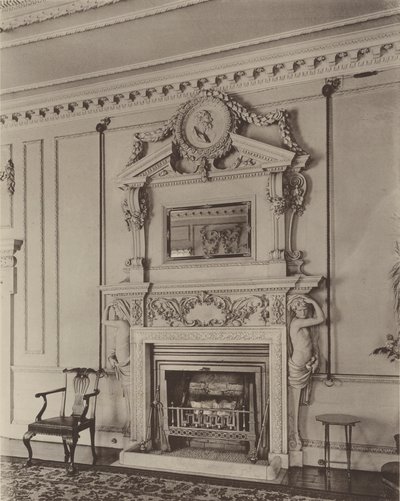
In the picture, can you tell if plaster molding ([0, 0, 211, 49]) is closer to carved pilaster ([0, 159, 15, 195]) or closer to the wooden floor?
carved pilaster ([0, 159, 15, 195])

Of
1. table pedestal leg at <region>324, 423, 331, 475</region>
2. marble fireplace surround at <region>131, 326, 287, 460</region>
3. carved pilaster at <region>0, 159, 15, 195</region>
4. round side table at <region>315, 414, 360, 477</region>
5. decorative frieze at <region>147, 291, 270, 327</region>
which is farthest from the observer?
carved pilaster at <region>0, 159, 15, 195</region>

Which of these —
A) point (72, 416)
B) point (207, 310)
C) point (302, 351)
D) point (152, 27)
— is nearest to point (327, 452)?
point (302, 351)

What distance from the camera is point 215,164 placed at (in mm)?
5672

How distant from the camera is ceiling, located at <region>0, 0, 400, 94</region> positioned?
474 cm

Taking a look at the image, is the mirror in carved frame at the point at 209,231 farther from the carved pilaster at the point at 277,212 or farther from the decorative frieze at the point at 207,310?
the decorative frieze at the point at 207,310

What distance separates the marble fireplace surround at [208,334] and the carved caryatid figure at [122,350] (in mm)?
71

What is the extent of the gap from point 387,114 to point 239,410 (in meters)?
3.25

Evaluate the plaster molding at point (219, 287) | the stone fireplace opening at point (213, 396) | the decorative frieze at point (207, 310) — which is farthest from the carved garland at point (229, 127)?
the stone fireplace opening at point (213, 396)

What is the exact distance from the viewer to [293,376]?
5156 millimetres

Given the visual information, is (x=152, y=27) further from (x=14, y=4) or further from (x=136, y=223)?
(x=136, y=223)

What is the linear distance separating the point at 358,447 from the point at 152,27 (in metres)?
4.40

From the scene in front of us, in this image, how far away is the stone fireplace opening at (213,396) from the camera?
17.8 ft

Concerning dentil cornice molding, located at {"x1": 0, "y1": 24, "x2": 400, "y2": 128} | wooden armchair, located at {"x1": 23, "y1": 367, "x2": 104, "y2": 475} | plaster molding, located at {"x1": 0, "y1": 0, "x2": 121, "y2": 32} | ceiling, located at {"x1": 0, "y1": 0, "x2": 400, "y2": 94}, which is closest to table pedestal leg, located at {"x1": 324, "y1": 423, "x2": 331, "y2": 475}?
wooden armchair, located at {"x1": 23, "y1": 367, "x2": 104, "y2": 475}

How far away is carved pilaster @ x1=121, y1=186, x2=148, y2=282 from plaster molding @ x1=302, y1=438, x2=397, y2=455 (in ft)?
7.88
